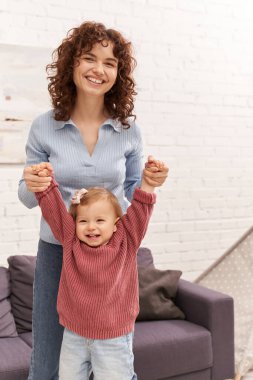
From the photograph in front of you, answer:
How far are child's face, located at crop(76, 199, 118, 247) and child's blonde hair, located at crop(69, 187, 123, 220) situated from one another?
0.01m

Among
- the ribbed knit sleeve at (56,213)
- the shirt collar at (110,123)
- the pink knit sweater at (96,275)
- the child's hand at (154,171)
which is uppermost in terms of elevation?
the shirt collar at (110,123)

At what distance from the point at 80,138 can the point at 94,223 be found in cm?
28

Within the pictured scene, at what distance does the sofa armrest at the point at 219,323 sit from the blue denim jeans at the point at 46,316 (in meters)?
1.22

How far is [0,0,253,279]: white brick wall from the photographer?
3754 millimetres

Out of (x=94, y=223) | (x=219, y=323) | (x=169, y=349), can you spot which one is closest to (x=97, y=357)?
(x=94, y=223)

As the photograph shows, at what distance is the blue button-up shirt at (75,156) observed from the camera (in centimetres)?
176

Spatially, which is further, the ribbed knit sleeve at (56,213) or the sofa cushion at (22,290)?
the sofa cushion at (22,290)

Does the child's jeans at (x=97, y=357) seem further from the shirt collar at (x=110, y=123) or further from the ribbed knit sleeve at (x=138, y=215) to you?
the shirt collar at (x=110, y=123)

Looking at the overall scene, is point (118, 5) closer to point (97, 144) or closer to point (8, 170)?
point (8, 170)

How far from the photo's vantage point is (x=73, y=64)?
1805 mm

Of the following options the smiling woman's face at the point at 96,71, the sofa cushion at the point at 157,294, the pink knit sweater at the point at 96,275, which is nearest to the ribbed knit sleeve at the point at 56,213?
the pink knit sweater at the point at 96,275

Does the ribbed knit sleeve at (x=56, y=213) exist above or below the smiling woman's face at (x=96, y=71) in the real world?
below

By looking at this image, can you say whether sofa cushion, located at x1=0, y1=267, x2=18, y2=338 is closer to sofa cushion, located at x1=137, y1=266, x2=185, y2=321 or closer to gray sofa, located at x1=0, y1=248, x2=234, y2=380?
gray sofa, located at x1=0, y1=248, x2=234, y2=380

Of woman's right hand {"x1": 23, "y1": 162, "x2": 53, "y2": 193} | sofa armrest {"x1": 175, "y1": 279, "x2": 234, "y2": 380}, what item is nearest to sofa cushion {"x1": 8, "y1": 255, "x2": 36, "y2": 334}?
sofa armrest {"x1": 175, "y1": 279, "x2": 234, "y2": 380}
